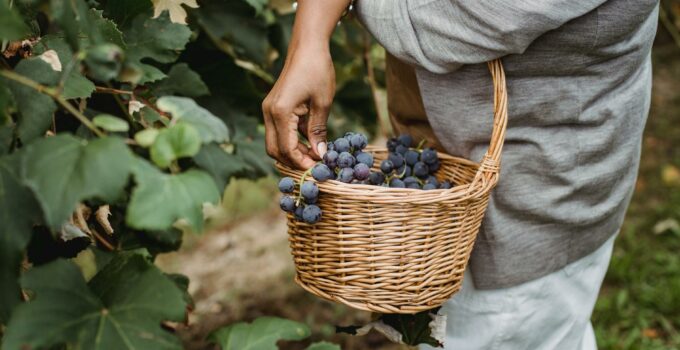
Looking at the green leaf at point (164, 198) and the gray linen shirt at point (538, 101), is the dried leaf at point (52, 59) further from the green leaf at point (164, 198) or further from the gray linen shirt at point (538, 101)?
the gray linen shirt at point (538, 101)

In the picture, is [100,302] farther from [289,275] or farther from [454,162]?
[289,275]

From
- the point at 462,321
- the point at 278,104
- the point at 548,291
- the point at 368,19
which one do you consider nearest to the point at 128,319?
the point at 278,104

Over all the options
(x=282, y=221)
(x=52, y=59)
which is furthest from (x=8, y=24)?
(x=282, y=221)

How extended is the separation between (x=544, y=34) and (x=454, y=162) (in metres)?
0.31

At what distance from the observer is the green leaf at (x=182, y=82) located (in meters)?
1.32

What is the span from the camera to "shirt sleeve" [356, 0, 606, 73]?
106cm

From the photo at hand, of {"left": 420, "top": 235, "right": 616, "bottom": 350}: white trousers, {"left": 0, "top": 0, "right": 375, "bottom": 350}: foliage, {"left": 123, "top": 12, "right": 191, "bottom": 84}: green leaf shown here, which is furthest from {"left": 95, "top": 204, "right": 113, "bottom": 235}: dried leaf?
{"left": 420, "top": 235, "right": 616, "bottom": 350}: white trousers

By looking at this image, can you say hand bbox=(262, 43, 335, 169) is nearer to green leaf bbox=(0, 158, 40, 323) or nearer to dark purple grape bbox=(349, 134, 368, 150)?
dark purple grape bbox=(349, 134, 368, 150)

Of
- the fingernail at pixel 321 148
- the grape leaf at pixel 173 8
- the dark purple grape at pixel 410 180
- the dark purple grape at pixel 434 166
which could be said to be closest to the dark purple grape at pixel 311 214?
the fingernail at pixel 321 148

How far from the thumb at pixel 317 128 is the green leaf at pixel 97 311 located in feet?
1.18

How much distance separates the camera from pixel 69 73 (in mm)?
951

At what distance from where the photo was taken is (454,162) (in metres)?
1.32

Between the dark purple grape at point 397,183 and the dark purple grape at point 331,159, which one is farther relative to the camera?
the dark purple grape at point 397,183

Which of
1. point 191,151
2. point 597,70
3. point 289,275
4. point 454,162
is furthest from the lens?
point 289,275
